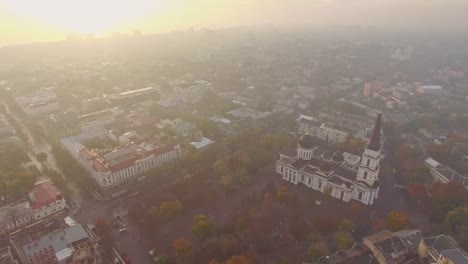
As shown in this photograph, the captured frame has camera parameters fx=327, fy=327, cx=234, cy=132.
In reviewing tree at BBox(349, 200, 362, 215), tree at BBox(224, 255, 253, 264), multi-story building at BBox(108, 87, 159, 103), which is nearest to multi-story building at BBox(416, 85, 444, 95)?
tree at BBox(349, 200, 362, 215)

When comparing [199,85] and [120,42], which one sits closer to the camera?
[199,85]

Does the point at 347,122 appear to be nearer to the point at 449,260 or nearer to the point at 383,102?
the point at 383,102

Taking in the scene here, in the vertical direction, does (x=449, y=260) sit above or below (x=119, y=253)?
above

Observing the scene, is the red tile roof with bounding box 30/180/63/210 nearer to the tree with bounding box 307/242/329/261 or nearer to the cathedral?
the cathedral

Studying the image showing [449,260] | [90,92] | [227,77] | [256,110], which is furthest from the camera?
[227,77]

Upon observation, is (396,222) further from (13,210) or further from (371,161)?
(13,210)

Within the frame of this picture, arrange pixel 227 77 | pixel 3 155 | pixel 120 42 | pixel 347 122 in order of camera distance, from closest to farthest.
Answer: pixel 3 155 → pixel 347 122 → pixel 227 77 → pixel 120 42

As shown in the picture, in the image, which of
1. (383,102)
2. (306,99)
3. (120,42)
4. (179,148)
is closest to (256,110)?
(306,99)
